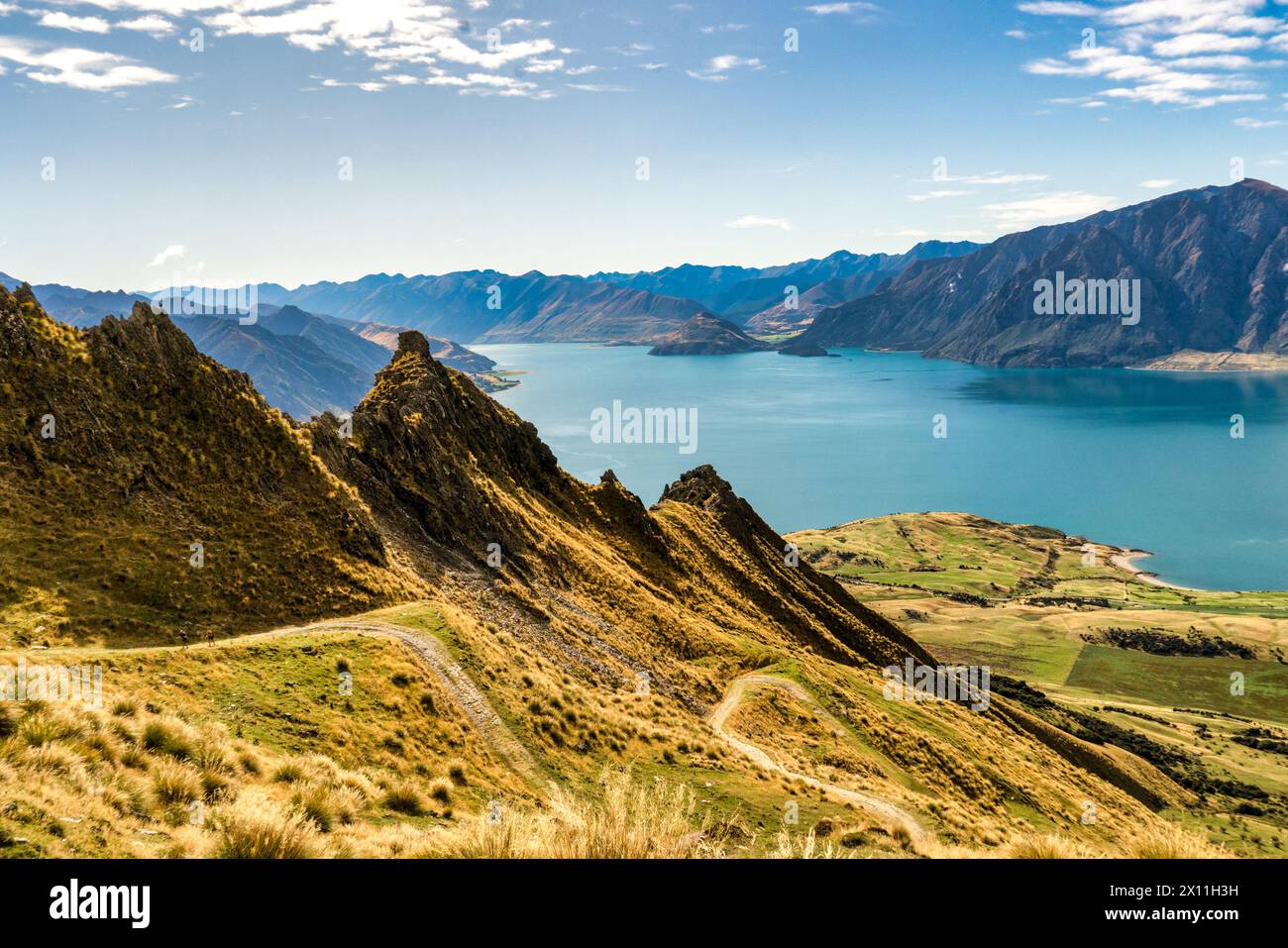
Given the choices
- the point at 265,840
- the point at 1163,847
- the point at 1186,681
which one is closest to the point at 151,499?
the point at 265,840

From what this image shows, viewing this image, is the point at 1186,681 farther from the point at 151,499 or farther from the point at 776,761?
the point at 151,499

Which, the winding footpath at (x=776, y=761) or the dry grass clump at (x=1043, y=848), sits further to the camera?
the winding footpath at (x=776, y=761)

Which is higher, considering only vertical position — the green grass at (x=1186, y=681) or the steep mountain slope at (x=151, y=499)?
the steep mountain slope at (x=151, y=499)

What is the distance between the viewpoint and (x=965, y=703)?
220ft

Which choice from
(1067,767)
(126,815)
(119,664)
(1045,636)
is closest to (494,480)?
(119,664)

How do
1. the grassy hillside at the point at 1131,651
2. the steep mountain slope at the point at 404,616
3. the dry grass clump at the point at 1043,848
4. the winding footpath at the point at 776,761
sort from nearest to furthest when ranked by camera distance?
1. the dry grass clump at the point at 1043,848
2. the steep mountain slope at the point at 404,616
3. the winding footpath at the point at 776,761
4. the grassy hillside at the point at 1131,651

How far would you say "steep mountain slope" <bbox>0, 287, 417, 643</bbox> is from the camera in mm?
26803

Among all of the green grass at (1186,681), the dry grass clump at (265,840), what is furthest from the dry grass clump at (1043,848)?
the green grass at (1186,681)

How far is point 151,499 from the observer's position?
32.3 m

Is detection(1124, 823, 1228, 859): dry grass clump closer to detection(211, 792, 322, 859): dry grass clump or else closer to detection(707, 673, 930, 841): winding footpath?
detection(211, 792, 322, 859): dry grass clump

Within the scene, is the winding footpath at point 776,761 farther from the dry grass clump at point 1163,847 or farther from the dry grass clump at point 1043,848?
the dry grass clump at point 1043,848

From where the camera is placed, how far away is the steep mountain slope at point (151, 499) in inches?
1055

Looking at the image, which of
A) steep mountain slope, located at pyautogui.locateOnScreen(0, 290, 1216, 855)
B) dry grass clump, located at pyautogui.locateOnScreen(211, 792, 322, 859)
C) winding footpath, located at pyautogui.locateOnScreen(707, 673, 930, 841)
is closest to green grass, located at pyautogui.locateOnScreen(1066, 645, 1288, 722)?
steep mountain slope, located at pyautogui.locateOnScreen(0, 290, 1216, 855)

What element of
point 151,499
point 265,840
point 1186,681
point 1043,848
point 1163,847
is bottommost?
point 1186,681
